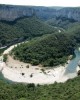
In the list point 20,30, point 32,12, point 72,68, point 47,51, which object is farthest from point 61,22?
point 72,68

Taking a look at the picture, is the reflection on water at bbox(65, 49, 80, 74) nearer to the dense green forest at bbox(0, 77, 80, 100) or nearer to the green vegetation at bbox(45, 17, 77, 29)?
the dense green forest at bbox(0, 77, 80, 100)

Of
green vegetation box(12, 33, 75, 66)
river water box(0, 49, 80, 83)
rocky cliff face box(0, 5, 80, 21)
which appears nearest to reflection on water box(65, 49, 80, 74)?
river water box(0, 49, 80, 83)

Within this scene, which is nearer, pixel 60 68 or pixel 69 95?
pixel 69 95

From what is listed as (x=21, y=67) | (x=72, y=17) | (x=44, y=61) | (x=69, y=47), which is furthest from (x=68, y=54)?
(x=72, y=17)

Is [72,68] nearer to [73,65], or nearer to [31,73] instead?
[73,65]

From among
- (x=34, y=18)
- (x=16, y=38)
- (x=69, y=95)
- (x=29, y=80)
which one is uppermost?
(x=34, y=18)

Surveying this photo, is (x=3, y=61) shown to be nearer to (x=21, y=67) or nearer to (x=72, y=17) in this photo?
(x=21, y=67)

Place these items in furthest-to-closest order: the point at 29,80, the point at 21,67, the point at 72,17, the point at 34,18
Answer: the point at 72,17
the point at 34,18
the point at 21,67
the point at 29,80

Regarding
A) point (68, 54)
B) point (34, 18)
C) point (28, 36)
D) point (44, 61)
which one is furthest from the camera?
point (34, 18)

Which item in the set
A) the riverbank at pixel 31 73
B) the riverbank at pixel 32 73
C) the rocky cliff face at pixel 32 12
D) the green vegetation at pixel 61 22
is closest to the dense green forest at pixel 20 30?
the rocky cliff face at pixel 32 12
